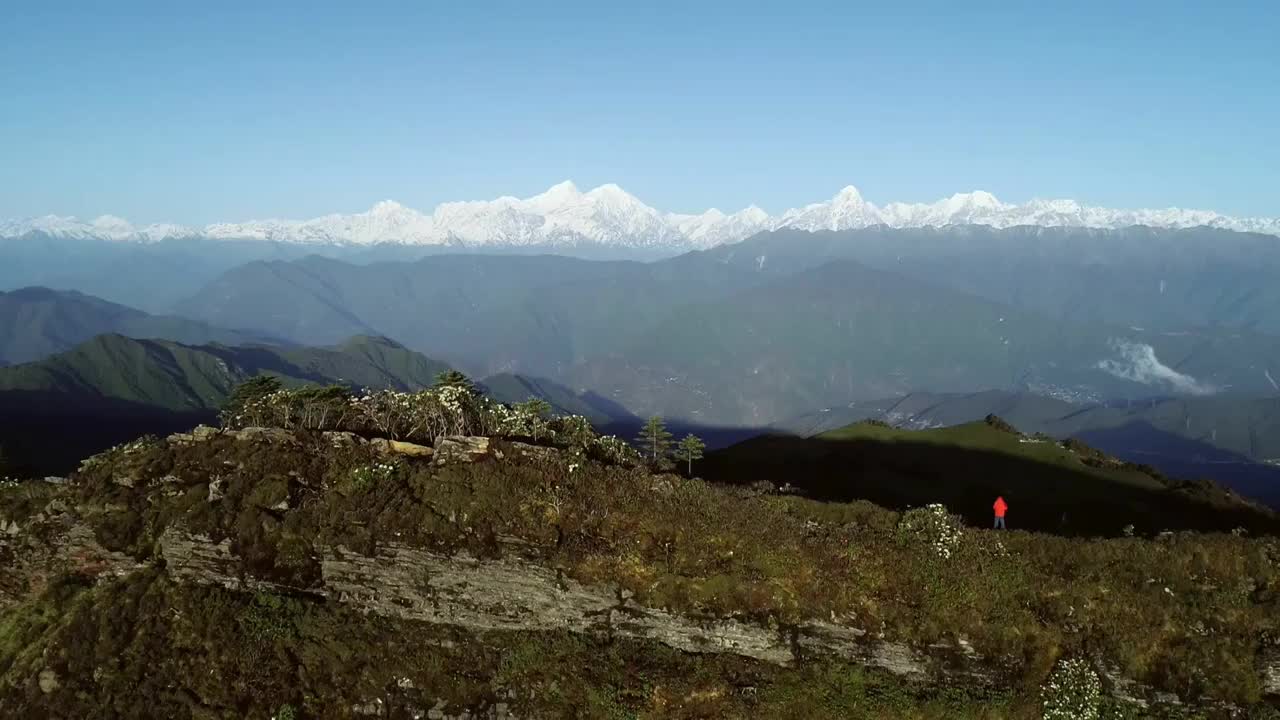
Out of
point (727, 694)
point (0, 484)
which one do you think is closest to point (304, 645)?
point (727, 694)

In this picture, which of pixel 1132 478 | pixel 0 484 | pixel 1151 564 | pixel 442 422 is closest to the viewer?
pixel 1151 564

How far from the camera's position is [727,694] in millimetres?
21938

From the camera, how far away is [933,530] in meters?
25.6

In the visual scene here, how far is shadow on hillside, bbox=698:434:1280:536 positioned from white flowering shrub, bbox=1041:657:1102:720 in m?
17.0

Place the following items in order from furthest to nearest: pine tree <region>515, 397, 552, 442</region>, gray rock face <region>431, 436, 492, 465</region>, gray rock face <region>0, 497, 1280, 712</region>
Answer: pine tree <region>515, 397, 552, 442</region>, gray rock face <region>431, 436, 492, 465</region>, gray rock face <region>0, 497, 1280, 712</region>

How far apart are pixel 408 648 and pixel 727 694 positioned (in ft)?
34.4

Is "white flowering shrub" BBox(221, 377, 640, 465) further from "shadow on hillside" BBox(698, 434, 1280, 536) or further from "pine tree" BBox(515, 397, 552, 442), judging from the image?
"shadow on hillside" BBox(698, 434, 1280, 536)

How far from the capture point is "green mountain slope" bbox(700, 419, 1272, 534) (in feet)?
155

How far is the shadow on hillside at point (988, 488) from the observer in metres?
46.0

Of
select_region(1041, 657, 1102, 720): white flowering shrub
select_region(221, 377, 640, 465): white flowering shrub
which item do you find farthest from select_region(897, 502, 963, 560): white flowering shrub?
select_region(221, 377, 640, 465): white flowering shrub

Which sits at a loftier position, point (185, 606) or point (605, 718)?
point (185, 606)

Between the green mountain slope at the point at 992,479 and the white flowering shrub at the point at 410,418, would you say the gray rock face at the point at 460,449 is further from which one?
the green mountain slope at the point at 992,479

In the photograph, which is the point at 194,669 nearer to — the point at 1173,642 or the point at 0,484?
the point at 0,484

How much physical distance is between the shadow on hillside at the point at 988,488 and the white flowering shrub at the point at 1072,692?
17.0 metres
